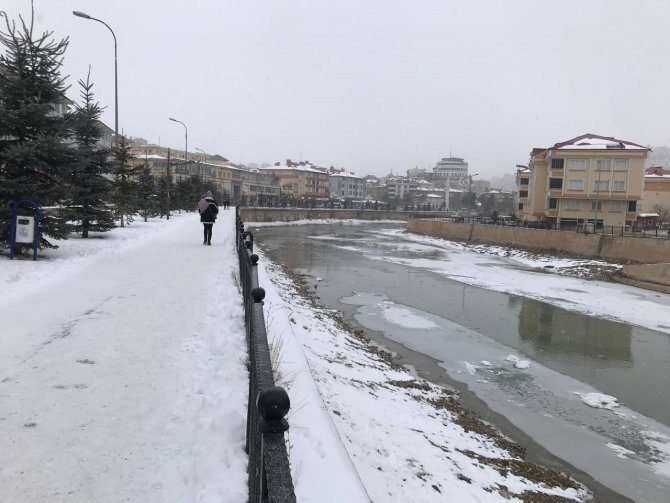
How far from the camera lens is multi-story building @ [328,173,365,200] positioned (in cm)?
15112

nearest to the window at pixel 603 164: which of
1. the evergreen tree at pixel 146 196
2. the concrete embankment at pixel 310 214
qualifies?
the concrete embankment at pixel 310 214

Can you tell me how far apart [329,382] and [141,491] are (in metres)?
4.47

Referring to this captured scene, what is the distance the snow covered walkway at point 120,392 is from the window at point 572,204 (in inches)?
2029

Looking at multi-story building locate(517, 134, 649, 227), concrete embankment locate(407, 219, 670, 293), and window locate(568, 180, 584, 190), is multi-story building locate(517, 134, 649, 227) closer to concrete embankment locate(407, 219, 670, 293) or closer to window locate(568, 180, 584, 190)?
window locate(568, 180, 584, 190)

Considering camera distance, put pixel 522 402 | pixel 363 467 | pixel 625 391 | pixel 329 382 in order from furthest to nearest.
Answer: pixel 625 391, pixel 522 402, pixel 329 382, pixel 363 467

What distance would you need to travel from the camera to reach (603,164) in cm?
5088

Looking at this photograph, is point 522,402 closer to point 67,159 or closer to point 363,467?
point 363,467

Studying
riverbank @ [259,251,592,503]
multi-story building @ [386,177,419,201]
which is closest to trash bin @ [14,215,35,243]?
riverbank @ [259,251,592,503]

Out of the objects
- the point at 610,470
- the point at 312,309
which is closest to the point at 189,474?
the point at 610,470

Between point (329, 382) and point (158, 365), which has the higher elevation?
point (158, 365)

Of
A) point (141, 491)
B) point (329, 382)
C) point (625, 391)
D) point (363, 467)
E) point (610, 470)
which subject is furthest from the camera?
point (625, 391)

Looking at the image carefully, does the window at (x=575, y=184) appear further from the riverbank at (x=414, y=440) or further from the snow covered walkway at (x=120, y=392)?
the snow covered walkway at (x=120, y=392)

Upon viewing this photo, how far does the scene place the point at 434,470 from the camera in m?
5.75

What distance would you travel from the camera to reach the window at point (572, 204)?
5225cm
